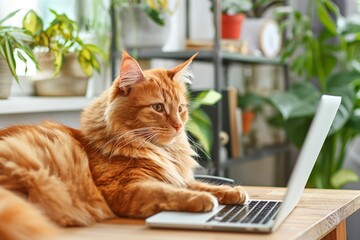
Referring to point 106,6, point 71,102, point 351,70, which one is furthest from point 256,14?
point 71,102

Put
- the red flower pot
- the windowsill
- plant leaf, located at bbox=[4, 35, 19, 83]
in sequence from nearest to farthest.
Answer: plant leaf, located at bbox=[4, 35, 19, 83] → the windowsill → the red flower pot


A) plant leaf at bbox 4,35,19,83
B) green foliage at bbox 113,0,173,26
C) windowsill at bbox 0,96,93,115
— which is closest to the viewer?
plant leaf at bbox 4,35,19,83

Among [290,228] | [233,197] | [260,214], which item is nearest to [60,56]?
[233,197]

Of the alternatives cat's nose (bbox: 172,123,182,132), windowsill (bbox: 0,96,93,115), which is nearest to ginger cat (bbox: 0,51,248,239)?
cat's nose (bbox: 172,123,182,132)

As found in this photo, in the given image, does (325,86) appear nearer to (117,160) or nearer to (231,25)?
(231,25)

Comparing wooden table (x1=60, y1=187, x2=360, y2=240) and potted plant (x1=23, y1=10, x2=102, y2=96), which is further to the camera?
potted plant (x1=23, y1=10, x2=102, y2=96)

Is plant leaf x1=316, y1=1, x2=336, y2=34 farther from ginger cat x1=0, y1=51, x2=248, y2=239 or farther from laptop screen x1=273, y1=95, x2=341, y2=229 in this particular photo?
laptop screen x1=273, y1=95, x2=341, y2=229

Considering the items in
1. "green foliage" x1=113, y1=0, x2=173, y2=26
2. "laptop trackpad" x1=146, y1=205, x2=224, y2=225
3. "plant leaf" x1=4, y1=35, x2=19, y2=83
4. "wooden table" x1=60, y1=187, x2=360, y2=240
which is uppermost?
"green foliage" x1=113, y1=0, x2=173, y2=26

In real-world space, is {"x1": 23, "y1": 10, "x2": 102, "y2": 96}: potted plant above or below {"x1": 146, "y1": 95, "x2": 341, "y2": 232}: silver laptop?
above

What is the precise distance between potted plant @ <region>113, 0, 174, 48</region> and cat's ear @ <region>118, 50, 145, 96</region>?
4.05ft

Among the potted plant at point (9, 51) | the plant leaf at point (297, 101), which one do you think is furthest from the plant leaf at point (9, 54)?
the plant leaf at point (297, 101)

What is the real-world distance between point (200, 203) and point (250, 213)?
12 cm

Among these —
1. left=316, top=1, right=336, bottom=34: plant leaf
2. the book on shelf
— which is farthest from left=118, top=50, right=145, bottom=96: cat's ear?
left=316, top=1, right=336, bottom=34: plant leaf

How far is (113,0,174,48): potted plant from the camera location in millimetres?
2602
